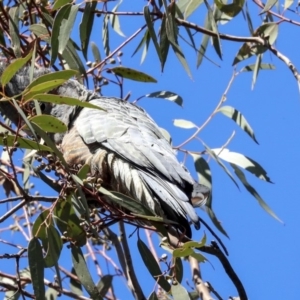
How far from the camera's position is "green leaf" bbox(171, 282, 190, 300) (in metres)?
2.28

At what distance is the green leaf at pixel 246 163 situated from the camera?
3.08 metres

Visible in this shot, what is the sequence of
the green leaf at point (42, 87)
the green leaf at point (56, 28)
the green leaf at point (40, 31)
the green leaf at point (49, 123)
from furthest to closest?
the green leaf at point (40, 31)
the green leaf at point (56, 28)
the green leaf at point (49, 123)
the green leaf at point (42, 87)

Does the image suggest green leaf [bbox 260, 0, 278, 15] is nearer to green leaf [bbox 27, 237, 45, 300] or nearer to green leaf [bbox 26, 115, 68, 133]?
green leaf [bbox 26, 115, 68, 133]

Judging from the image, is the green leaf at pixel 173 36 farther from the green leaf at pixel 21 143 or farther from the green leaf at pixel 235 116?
the green leaf at pixel 21 143

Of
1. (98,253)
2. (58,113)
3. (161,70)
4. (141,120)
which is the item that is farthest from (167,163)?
(98,253)

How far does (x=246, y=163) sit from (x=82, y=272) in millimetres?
916

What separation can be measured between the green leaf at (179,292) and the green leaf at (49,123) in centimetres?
57

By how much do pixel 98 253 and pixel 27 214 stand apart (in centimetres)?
48

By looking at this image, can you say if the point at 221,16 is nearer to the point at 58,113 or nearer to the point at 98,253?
the point at 58,113

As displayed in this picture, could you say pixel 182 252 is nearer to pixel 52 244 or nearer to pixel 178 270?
pixel 178 270

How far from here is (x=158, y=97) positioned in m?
3.32

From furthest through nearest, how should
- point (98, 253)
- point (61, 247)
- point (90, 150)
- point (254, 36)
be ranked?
point (98, 253)
point (254, 36)
point (90, 150)
point (61, 247)

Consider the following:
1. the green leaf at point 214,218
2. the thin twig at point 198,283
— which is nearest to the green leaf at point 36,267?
the thin twig at point 198,283

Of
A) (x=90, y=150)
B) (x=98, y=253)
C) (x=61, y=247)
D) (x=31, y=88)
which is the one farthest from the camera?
(x=98, y=253)
